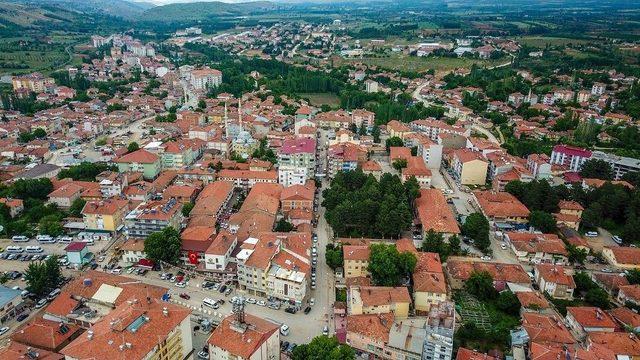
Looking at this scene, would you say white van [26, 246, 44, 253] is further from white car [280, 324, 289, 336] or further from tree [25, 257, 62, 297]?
white car [280, 324, 289, 336]

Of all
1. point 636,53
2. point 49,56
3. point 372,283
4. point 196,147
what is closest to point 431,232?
point 372,283

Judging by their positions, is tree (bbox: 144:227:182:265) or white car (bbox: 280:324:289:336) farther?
tree (bbox: 144:227:182:265)

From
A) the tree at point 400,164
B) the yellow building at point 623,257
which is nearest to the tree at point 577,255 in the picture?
the yellow building at point 623,257

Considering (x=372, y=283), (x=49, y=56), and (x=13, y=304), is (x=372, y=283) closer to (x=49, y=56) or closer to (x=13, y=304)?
(x=13, y=304)

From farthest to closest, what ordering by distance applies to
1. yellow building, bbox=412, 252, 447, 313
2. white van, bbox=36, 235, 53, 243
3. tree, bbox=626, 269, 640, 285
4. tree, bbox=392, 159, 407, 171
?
1. tree, bbox=392, 159, 407, 171
2. white van, bbox=36, 235, 53, 243
3. tree, bbox=626, 269, 640, 285
4. yellow building, bbox=412, 252, 447, 313

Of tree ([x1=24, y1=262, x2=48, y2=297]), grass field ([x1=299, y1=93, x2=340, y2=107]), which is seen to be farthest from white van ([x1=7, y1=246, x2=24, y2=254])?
grass field ([x1=299, y1=93, x2=340, y2=107])

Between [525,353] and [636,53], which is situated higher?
[636,53]

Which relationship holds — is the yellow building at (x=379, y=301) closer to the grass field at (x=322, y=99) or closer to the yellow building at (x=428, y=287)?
the yellow building at (x=428, y=287)
